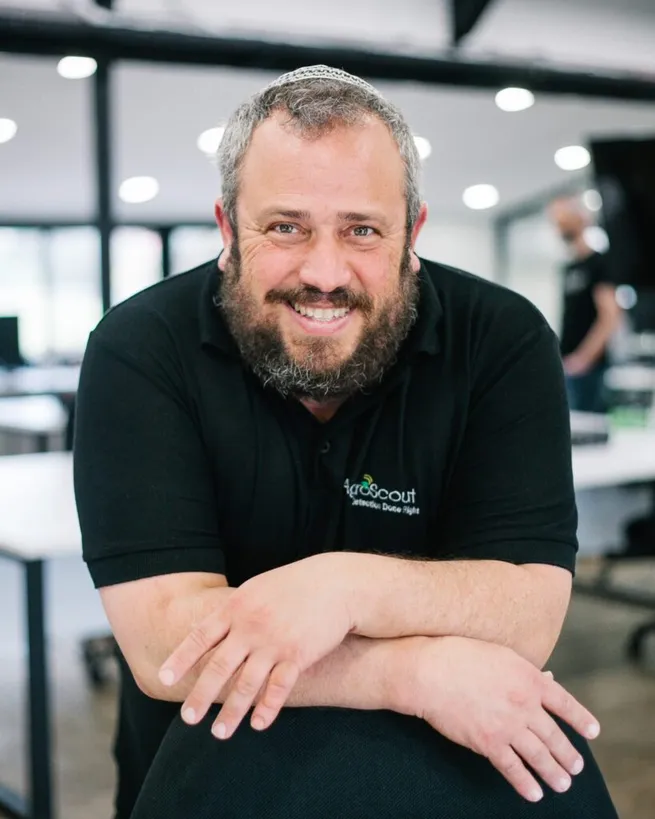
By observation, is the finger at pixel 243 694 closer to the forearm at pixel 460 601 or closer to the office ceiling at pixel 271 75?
the forearm at pixel 460 601

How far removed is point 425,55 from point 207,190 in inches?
101

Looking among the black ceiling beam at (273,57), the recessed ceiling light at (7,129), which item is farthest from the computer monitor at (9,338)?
the recessed ceiling light at (7,129)

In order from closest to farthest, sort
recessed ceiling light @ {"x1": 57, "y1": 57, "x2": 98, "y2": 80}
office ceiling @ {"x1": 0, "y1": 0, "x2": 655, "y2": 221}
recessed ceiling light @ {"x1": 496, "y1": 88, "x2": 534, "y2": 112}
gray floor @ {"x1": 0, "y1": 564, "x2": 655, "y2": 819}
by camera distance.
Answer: gray floor @ {"x1": 0, "y1": 564, "x2": 655, "y2": 819}, recessed ceiling light @ {"x1": 57, "y1": 57, "x2": 98, "y2": 80}, office ceiling @ {"x1": 0, "y1": 0, "x2": 655, "y2": 221}, recessed ceiling light @ {"x1": 496, "y1": 88, "x2": 534, "y2": 112}

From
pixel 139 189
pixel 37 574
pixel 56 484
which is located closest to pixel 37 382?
pixel 139 189

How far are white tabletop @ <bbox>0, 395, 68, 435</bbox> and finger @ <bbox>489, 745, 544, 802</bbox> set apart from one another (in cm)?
306

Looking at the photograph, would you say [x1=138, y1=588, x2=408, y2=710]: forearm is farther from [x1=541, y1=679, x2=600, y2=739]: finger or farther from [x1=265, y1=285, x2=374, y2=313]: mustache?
[x1=265, y1=285, x2=374, y2=313]: mustache

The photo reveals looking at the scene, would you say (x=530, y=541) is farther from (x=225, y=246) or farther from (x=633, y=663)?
(x=633, y=663)

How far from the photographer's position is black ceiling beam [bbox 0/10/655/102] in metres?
4.08

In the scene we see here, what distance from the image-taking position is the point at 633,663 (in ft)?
9.62

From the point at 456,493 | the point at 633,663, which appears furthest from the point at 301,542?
the point at 633,663

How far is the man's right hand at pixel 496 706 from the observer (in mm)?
968

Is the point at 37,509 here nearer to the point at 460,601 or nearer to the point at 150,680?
the point at 150,680

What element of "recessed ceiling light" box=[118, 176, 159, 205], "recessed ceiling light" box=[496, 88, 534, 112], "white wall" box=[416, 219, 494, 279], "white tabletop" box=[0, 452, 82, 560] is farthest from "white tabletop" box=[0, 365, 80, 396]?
"white wall" box=[416, 219, 494, 279]

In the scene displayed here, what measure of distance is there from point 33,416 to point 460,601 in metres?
5.05
